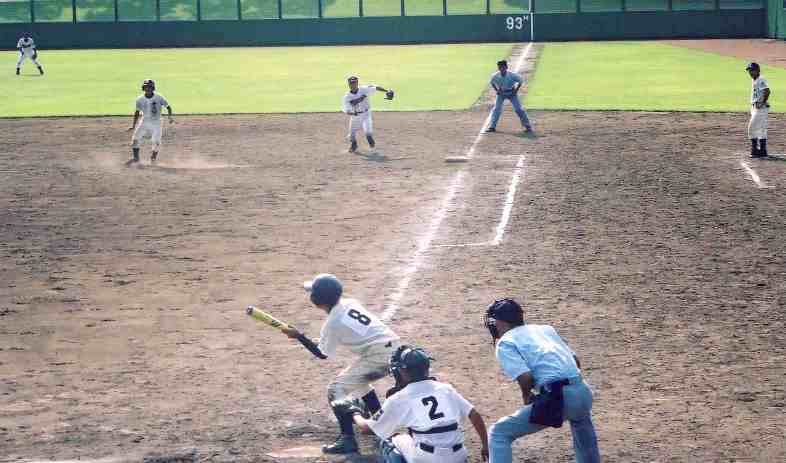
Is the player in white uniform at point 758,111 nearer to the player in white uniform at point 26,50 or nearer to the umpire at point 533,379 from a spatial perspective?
the umpire at point 533,379

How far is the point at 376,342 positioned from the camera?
9.92 m

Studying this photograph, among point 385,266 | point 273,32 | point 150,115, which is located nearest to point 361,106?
point 150,115

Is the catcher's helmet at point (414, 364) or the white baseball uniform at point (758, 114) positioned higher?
the white baseball uniform at point (758, 114)

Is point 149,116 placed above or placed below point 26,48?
below

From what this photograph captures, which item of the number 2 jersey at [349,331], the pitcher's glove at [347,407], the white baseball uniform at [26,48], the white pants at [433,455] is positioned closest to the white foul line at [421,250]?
the number 2 jersey at [349,331]

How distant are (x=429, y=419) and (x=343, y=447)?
6.65ft

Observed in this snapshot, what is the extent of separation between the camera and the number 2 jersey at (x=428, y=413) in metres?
8.08

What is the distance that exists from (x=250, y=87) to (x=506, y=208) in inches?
958

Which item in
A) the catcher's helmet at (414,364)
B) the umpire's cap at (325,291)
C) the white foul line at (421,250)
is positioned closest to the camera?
the catcher's helmet at (414,364)

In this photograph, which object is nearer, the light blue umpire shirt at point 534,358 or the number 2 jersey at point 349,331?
the light blue umpire shirt at point 534,358

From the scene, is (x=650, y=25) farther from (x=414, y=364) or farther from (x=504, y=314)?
(x=414, y=364)

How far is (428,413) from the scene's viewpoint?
809 cm

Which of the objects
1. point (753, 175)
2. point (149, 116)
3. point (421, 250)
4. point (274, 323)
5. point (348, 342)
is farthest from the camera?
point (149, 116)

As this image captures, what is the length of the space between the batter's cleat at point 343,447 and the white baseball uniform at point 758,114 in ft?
56.7
